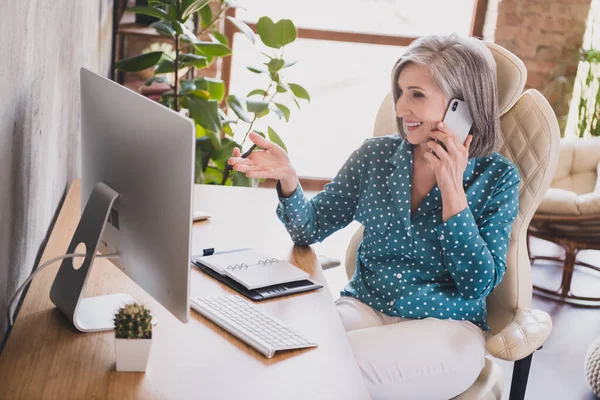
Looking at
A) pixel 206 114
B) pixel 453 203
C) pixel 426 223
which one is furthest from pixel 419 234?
pixel 206 114

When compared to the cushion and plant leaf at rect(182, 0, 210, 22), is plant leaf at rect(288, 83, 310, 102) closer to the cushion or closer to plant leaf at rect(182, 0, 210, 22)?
plant leaf at rect(182, 0, 210, 22)

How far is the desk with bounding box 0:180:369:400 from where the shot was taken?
1.16 metres

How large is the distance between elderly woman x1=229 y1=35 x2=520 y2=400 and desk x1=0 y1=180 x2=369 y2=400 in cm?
28

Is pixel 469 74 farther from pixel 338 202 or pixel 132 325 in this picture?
pixel 132 325

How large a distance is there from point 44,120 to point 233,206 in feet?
2.18

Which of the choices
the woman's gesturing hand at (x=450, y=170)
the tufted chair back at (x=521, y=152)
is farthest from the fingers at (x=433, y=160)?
the tufted chair back at (x=521, y=152)

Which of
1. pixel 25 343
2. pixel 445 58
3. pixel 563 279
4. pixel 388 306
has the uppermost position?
pixel 445 58

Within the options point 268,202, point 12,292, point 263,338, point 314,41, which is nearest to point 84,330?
point 12,292

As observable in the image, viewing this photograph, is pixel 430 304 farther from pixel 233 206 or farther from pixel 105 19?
pixel 105 19

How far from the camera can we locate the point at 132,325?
117 cm

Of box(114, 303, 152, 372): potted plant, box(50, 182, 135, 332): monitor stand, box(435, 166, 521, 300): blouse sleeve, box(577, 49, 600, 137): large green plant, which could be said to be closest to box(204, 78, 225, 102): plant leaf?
box(435, 166, 521, 300): blouse sleeve

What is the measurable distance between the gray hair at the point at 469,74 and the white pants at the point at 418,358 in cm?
46

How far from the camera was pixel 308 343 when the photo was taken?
1351mm

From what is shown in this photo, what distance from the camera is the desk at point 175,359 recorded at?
1156 mm
